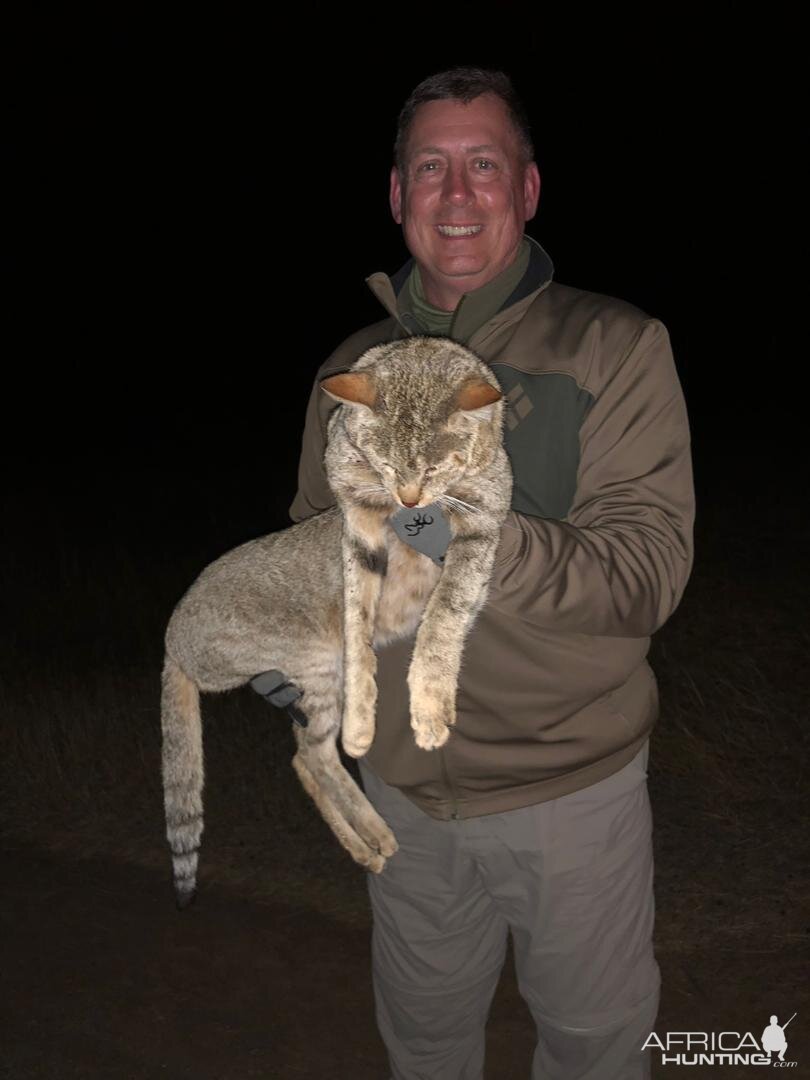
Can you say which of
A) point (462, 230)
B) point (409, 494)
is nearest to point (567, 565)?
point (409, 494)

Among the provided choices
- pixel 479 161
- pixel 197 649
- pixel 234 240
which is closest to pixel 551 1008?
pixel 197 649

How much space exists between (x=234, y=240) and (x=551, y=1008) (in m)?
30.3

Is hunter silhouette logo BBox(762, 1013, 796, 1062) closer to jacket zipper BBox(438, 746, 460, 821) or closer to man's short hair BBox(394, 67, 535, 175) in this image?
jacket zipper BBox(438, 746, 460, 821)

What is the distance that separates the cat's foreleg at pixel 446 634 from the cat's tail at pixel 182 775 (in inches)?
48.6

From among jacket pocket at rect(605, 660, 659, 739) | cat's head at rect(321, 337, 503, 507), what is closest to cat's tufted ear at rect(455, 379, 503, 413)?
cat's head at rect(321, 337, 503, 507)

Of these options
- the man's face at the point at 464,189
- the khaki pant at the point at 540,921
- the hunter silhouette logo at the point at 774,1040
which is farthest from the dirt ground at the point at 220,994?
the man's face at the point at 464,189

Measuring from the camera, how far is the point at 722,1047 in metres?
4.16

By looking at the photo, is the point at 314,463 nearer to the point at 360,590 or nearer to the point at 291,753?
the point at 360,590

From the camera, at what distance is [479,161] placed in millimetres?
3172

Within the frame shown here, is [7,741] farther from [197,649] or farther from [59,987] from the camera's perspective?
[197,649]

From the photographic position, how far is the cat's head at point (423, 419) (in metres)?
2.74

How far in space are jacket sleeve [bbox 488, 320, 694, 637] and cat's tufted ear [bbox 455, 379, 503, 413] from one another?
317 mm

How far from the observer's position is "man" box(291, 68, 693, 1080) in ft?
9.48

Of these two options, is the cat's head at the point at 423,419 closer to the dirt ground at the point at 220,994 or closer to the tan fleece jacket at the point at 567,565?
the tan fleece jacket at the point at 567,565
